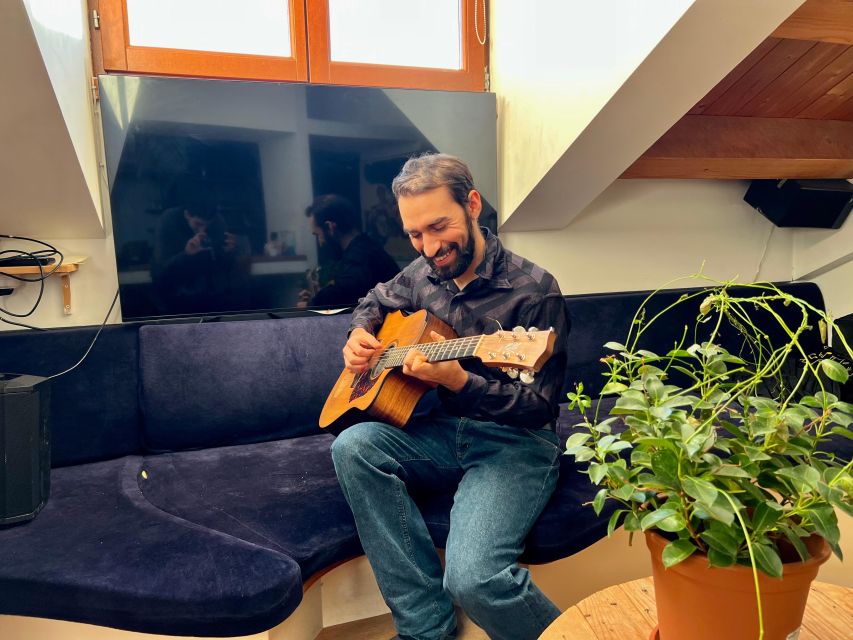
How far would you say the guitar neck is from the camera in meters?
1.36

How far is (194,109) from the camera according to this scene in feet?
6.86

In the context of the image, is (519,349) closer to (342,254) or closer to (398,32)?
(342,254)

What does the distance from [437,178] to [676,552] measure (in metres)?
1.10

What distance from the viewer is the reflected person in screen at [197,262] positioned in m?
2.11

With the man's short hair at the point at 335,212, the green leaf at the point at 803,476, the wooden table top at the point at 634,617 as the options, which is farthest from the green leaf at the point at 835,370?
the man's short hair at the point at 335,212

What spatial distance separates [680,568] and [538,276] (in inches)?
36.5

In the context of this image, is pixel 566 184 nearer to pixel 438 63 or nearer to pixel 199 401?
pixel 438 63

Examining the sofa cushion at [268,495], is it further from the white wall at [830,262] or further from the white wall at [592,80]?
the white wall at [830,262]

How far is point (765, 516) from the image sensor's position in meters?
0.71

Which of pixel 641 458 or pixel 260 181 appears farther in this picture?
pixel 260 181

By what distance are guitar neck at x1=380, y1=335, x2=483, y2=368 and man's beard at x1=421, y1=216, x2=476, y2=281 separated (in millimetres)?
204

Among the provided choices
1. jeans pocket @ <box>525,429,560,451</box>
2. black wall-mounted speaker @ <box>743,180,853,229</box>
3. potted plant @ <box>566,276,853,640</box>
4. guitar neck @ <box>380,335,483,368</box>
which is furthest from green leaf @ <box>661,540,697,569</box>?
black wall-mounted speaker @ <box>743,180,853,229</box>

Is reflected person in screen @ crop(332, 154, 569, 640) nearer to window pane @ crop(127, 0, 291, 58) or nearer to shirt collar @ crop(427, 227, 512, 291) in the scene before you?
shirt collar @ crop(427, 227, 512, 291)

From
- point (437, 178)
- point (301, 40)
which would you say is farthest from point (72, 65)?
point (437, 178)
